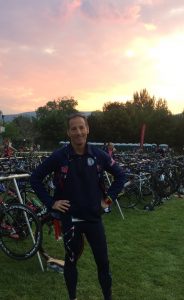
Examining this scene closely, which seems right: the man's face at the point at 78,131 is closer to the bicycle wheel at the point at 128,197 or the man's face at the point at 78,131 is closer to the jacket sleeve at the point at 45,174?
the jacket sleeve at the point at 45,174

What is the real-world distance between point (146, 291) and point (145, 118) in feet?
163

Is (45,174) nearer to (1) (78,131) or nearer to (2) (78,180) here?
(2) (78,180)

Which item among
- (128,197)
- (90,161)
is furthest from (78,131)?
(128,197)

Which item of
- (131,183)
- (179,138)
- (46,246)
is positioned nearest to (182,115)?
(179,138)

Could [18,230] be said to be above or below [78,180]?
below

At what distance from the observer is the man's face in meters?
3.32

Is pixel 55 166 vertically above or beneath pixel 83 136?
beneath

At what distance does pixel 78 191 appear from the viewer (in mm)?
3266

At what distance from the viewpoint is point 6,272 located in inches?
192

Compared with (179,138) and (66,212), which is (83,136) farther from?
(179,138)

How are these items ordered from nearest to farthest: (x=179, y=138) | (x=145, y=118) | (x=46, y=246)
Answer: (x=46, y=246)
(x=179, y=138)
(x=145, y=118)

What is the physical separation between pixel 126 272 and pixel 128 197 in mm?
4928

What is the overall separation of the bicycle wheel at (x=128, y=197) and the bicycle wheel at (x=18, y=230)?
4.82m

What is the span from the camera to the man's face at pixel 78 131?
3.32 meters
